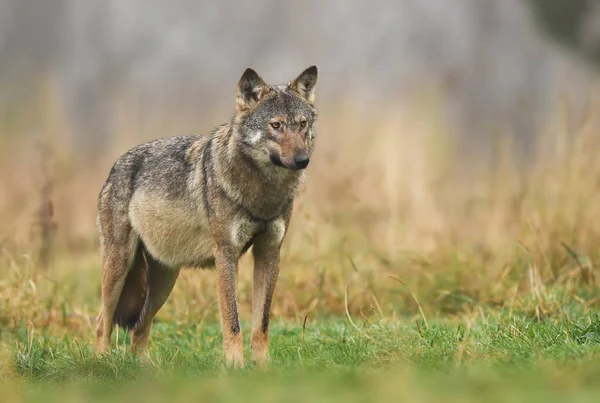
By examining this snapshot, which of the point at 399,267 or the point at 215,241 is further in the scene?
the point at 399,267

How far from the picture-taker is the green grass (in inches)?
160

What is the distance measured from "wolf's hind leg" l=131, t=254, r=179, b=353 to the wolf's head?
150cm

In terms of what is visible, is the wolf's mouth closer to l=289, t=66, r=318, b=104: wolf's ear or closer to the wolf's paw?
l=289, t=66, r=318, b=104: wolf's ear

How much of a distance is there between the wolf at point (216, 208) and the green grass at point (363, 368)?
1.37ft

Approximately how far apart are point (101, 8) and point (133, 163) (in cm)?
1502

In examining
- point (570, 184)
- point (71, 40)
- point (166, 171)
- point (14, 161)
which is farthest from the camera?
point (71, 40)

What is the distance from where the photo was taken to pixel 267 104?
21.1ft

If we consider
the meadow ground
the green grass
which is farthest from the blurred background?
the green grass

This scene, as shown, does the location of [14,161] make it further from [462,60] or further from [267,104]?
[462,60]

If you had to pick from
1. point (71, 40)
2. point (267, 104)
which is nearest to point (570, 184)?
point (267, 104)

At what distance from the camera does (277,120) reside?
20.6ft

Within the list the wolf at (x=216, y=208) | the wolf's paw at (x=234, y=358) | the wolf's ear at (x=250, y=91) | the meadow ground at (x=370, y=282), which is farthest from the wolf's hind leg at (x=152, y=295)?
the wolf's ear at (x=250, y=91)

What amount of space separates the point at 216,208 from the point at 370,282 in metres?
2.87

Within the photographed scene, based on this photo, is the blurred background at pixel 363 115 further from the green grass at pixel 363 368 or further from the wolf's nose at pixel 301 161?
the wolf's nose at pixel 301 161
